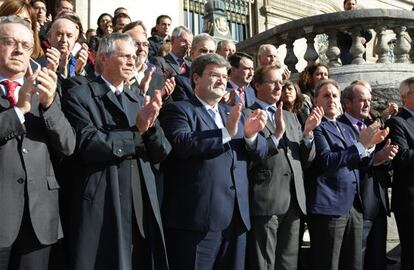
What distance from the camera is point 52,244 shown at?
120 inches

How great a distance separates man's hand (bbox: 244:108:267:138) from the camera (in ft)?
11.6

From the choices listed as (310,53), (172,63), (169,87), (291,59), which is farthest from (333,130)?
(291,59)

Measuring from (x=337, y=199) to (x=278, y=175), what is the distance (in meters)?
0.58

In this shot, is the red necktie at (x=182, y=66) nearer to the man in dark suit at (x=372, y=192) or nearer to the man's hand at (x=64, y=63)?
the man's hand at (x=64, y=63)

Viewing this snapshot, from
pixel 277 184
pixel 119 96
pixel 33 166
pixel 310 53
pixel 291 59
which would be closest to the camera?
pixel 33 166

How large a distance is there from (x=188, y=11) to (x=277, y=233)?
11277mm

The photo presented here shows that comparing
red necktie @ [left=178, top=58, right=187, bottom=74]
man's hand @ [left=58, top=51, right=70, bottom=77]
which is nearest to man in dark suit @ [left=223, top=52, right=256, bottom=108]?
red necktie @ [left=178, top=58, right=187, bottom=74]

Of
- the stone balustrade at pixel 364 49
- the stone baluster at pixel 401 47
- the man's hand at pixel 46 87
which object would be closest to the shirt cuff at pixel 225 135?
the man's hand at pixel 46 87

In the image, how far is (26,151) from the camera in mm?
2926

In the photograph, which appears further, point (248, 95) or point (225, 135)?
point (248, 95)

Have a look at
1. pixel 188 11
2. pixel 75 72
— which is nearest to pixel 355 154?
pixel 75 72

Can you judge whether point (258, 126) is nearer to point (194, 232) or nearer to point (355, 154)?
point (194, 232)

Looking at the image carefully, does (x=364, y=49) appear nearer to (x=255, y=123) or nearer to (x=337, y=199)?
(x=337, y=199)

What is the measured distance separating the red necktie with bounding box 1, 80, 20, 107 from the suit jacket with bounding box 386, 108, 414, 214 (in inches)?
120
